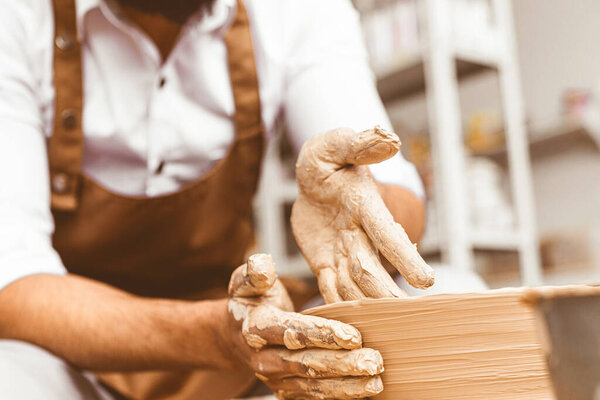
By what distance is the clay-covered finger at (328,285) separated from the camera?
583 millimetres

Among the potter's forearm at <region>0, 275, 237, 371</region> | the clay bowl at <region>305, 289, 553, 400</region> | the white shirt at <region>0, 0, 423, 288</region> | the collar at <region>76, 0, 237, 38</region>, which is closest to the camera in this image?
the clay bowl at <region>305, 289, 553, 400</region>

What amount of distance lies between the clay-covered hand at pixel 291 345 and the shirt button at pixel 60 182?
524 mm

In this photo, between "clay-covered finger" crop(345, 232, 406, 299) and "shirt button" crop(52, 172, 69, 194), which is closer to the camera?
"clay-covered finger" crop(345, 232, 406, 299)

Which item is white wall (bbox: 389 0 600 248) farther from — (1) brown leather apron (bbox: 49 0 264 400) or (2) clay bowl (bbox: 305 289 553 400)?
(2) clay bowl (bbox: 305 289 553 400)

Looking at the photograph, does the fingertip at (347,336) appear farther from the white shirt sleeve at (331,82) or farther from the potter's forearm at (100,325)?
the white shirt sleeve at (331,82)

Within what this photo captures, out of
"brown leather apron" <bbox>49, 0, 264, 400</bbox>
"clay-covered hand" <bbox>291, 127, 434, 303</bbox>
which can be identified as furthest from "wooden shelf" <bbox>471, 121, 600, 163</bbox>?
"clay-covered hand" <bbox>291, 127, 434, 303</bbox>

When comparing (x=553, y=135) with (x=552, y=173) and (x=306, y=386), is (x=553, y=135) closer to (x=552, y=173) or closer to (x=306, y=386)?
(x=552, y=173)

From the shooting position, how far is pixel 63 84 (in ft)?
3.28

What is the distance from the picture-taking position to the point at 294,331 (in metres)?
0.53

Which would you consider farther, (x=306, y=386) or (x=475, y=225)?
→ (x=475, y=225)

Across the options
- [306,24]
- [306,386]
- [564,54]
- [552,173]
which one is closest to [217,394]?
[306,386]

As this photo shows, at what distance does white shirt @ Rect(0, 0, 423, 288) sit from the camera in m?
0.94

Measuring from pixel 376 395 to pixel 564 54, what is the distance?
7.59 ft

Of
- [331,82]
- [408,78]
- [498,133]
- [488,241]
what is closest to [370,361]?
[331,82]
